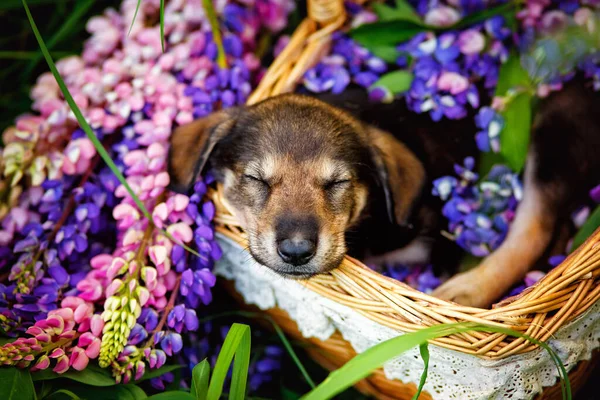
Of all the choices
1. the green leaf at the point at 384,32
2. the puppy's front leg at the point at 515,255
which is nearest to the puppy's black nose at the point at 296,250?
the puppy's front leg at the point at 515,255

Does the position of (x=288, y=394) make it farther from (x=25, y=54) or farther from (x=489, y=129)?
(x=25, y=54)

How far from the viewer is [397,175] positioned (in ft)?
7.42

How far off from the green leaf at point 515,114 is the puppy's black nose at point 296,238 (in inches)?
38.0

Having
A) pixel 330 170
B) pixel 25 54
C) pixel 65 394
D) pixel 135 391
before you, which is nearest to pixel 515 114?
pixel 330 170

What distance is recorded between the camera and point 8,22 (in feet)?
10.2

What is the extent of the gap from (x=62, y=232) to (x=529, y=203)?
6.41 ft

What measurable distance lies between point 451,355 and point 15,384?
1.30 meters

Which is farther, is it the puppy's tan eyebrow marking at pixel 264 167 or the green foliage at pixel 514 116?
the green foliage at pixel 514 116

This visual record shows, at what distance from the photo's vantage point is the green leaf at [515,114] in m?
2.41

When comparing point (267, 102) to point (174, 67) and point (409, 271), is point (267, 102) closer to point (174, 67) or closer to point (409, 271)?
point (174, 67)

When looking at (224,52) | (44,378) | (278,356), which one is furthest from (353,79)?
(44,378)

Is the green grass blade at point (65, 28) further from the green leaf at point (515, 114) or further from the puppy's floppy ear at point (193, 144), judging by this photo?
the green leaf at point (515, 114)

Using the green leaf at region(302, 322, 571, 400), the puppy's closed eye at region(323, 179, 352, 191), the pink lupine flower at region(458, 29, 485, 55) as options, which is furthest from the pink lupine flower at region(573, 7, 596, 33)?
the green leaf at region(302, 322, 571, 400)

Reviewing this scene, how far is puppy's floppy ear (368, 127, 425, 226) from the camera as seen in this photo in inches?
88.1
